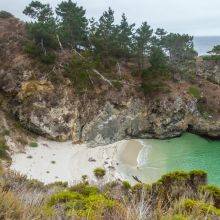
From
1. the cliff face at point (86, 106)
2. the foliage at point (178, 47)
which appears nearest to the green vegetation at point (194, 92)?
the cliff face at point (86, 106)

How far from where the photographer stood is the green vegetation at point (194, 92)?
58.4 metres

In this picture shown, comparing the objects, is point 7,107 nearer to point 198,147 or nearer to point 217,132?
point 198,147

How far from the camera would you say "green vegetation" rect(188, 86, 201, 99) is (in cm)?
5844

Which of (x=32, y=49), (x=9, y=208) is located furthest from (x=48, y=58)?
(x=9, y=208)

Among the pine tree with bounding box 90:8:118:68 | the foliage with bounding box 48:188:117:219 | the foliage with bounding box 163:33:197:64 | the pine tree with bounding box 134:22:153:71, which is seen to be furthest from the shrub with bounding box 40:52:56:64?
the foliage with bounding box 48:188:117:219

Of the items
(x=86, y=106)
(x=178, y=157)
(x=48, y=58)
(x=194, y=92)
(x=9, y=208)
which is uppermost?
(x=48, y=58)

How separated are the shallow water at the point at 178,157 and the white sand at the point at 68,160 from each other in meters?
1.58

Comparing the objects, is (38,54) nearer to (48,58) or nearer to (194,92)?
(48,58)

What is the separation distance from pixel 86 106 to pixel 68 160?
10.6 m

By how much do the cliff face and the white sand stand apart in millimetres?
2442

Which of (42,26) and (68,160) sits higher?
(42,26)

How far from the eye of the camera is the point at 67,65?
52.7 metres

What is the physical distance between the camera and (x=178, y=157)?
44969 mm

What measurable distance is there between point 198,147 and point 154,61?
13.4m
